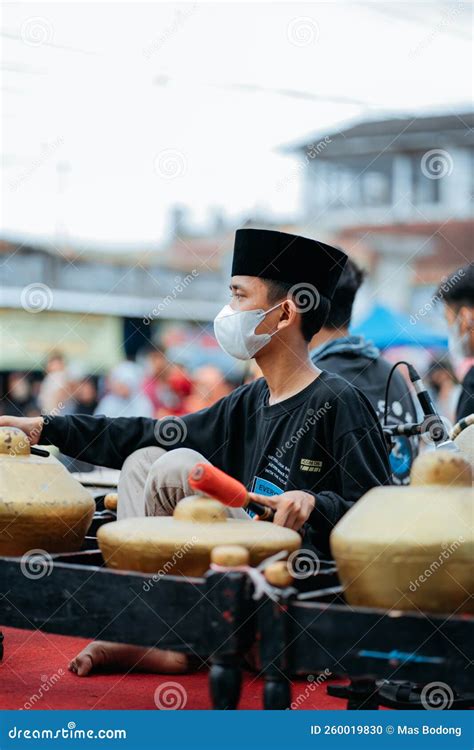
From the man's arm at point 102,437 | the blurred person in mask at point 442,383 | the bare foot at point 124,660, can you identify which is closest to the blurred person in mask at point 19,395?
the blurred person in mask at point 442,383

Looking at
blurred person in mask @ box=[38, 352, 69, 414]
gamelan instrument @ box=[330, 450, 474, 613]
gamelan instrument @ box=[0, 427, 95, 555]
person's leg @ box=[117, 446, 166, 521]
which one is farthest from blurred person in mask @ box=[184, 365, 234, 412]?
gamelan instrument @ box=[330, 450, 474, 613]

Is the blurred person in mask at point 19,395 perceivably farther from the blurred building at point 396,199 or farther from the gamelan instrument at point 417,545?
the blurred building at point 396,199

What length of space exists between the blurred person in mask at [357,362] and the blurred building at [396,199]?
23.2 meters

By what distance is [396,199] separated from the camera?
34031mm

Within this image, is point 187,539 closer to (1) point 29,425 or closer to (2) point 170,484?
(2) point 170,484

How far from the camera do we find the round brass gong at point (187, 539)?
225 cm

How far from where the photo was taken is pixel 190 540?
2.25 meters

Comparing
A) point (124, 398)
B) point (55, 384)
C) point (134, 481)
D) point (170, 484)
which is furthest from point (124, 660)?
point (124, 398)

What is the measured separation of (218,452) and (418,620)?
145 centimetres

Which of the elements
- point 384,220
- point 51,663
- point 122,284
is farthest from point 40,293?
point 384,220

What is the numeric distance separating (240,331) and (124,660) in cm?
100

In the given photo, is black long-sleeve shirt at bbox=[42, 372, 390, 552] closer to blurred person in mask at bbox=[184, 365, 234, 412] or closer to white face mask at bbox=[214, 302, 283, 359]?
white face mask at bbox=[214, 302, 283, 359]

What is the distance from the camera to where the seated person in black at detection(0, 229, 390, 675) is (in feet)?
9.52

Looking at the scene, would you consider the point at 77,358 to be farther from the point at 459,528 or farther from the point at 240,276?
the point at 459,528
